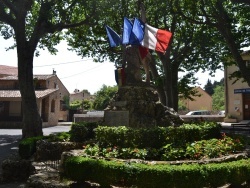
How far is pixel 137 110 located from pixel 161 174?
17.4 feet

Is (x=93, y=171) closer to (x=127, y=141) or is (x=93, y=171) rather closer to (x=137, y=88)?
(x=127, y=141)

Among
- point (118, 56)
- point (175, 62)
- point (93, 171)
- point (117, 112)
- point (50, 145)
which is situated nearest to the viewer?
point (93, 171)

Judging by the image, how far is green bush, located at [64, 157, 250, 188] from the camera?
249 inches

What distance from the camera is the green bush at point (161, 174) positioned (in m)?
6.33

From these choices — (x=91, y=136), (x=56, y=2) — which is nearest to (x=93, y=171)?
(x=91, y=136)

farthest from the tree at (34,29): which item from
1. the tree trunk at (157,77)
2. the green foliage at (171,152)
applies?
the green foliage at (171,152)

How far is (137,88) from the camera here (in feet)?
38.7

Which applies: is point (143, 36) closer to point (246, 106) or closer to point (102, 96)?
point (246, 106)

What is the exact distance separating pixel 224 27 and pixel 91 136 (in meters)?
10.5

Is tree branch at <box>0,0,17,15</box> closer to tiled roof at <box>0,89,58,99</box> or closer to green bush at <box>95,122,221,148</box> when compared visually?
green bush at <box>95,122,221,148</box>

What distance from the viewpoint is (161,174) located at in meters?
6.32

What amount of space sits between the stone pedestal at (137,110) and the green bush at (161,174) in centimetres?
431

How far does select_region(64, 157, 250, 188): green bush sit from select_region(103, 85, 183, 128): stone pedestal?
4315 millimetres

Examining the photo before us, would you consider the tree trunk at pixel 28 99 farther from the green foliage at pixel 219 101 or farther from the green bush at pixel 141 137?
the green foliage at pixel 219 101
